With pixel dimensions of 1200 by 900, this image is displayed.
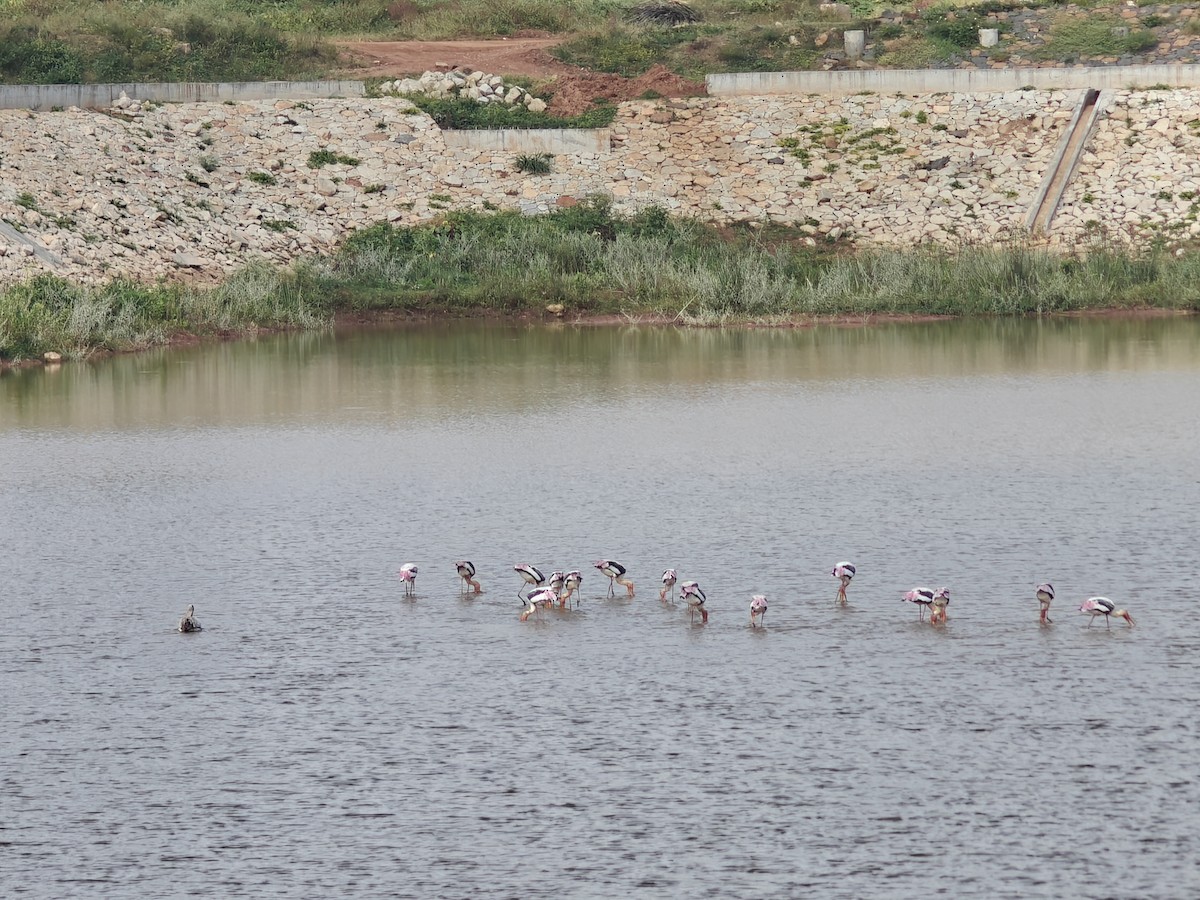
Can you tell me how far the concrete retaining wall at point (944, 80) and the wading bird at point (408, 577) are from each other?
37.6 meters

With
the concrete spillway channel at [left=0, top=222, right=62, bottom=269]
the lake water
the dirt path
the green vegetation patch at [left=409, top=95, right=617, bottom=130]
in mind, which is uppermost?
the dirt path

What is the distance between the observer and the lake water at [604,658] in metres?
9.84

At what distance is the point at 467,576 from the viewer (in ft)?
49.3

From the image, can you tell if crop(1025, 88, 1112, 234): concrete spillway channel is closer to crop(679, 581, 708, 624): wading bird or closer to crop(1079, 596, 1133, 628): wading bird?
crop(1079, 596, 1133, 628): wading bird

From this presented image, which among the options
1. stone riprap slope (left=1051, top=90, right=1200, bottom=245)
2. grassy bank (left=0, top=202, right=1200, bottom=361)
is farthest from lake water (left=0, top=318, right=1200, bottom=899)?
stone riprap slope (left=1051, top=90, right=1200, bottom=245)

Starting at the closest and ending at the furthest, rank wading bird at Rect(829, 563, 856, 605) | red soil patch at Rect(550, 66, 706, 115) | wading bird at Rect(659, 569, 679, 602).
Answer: wading bird at Rect(829, 563, 856, 605) < wading bird at Rect(659, 569, 679, 602) < red soil patch at Rect(550, 66, 706, 115)

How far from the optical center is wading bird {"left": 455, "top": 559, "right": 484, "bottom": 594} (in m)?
14.9

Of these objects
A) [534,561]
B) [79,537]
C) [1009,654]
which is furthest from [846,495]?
[79,537]

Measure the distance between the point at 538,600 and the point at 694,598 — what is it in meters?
1.16

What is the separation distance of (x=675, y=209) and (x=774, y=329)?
32.7ft

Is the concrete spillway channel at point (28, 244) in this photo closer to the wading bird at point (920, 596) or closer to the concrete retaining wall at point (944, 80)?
the concrete retaining wall at point (944, 80)

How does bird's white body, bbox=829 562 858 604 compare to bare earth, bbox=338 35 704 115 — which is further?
bare earth, bbox=338 35 704 115

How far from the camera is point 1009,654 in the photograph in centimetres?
1302

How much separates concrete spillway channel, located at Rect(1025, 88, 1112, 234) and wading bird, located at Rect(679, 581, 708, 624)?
31178 millimetres
